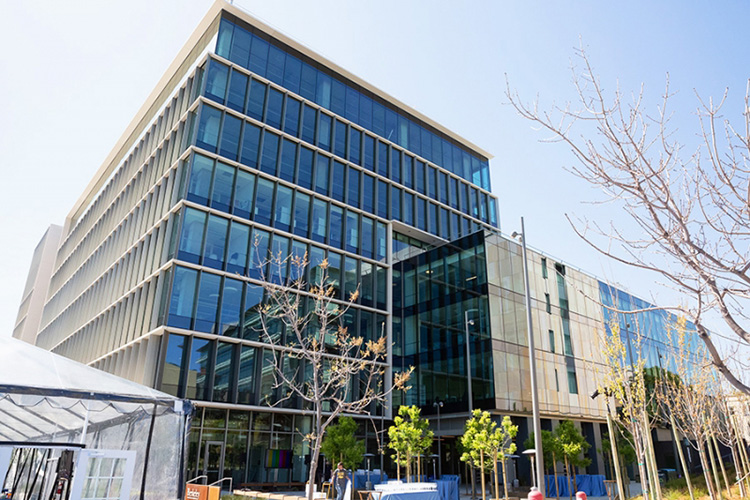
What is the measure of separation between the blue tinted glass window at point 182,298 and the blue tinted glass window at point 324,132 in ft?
46.2

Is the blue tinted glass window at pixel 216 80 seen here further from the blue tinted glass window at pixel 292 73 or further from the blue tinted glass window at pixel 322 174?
the blue tinted glass window at pixel 322 174

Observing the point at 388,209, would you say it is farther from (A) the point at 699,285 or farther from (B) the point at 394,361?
(A) the point at 699,285

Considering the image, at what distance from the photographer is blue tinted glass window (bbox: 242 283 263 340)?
30.2 metres

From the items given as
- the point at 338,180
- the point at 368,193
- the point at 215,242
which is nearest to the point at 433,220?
the point at 368,193

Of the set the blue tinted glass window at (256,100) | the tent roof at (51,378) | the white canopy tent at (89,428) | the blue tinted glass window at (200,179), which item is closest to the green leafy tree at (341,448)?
the white canopy tent at (89,428)

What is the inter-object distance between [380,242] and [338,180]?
570cm

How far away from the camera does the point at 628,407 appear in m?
16.3

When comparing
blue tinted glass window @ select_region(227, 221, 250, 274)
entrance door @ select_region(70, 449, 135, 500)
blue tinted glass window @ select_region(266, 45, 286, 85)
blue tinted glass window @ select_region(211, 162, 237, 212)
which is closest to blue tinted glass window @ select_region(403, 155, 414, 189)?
blue tinted glass window @ select_region(266, 45, 286, 85)

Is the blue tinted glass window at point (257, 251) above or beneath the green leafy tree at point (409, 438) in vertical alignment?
above

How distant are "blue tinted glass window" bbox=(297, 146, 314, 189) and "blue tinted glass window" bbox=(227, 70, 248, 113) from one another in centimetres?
501

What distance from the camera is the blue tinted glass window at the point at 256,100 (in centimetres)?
3428

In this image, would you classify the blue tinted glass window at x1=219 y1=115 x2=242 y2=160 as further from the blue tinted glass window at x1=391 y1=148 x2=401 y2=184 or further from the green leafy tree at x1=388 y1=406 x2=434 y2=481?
the green leafy tree at x1=388 y1=406 x2=434 y2=481

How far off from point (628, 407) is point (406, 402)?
21302mm

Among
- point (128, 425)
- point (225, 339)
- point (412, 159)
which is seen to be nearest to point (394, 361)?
point (225, 339)
